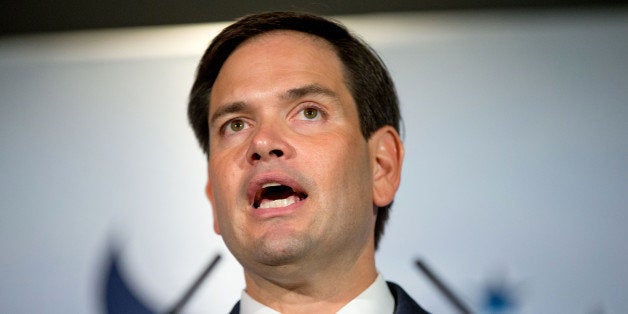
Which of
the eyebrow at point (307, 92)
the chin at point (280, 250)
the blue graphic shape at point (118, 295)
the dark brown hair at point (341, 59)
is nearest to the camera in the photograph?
the chin at point (280, 250)

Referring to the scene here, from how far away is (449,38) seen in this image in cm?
167

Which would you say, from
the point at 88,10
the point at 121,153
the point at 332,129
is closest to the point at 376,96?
the point at 332,129

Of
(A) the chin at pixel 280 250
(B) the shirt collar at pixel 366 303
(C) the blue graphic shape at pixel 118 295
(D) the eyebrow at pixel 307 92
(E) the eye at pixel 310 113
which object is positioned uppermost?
(D) the eyebrow at pixel 307 92

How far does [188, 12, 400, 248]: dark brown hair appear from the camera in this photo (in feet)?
4.53

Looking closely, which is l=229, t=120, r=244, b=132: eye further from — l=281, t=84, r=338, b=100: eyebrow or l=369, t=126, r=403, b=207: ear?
l=369, t=126, r=403, b=207: ear

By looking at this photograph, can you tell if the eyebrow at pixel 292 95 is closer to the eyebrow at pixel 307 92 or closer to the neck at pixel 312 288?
the eyebrow at pixel 307 92

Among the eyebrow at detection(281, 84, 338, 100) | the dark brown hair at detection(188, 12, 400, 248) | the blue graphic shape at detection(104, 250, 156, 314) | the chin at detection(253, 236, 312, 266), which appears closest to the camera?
the chin at detection(253, 236, 312, 266)

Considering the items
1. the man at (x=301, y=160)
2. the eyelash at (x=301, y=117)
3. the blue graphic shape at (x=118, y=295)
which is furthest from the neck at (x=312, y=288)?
the blue graphic shape at (x=118, y=295)

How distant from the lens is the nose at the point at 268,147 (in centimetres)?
119

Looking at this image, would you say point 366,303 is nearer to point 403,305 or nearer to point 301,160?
point 403,305

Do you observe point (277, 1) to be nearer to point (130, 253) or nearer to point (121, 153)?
point (121, 153)

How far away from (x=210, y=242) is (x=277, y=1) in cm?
51

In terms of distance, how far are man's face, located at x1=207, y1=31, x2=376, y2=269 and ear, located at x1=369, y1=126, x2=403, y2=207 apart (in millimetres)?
25

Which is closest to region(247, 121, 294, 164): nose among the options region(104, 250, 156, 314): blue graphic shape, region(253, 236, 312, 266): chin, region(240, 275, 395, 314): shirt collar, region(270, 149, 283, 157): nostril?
region(270, 149, 283, 157): nostril
